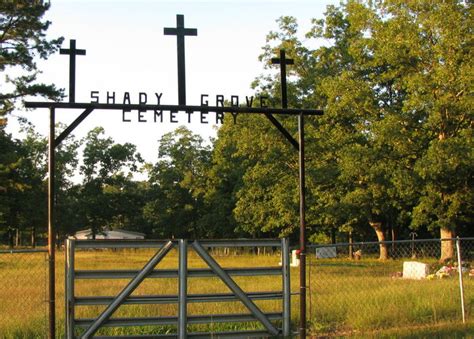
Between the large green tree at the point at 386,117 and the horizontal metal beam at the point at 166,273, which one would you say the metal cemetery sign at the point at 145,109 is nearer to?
the horizontal metal beam at the point at 166,273

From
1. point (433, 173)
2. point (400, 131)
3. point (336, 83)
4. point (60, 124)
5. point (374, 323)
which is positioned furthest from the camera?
point (60, 124)

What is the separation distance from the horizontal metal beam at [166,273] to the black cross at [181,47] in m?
2.25

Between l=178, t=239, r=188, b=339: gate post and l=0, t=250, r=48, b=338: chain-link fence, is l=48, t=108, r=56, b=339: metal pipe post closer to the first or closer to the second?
l=0, t=250, r=48, b=338: chain-link fence

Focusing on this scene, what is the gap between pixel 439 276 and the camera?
1898 cm

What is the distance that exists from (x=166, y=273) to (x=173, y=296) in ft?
1.06

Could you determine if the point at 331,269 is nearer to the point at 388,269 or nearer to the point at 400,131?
the point at 388,269

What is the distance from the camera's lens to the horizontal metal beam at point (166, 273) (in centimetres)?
739

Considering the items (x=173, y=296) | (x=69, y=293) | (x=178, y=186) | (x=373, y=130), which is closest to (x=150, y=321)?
(x=173, y=296)

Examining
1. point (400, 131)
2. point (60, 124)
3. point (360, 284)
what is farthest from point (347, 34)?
point (60, 124)

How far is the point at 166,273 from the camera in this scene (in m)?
7.66

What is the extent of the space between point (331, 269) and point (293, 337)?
13651 mm

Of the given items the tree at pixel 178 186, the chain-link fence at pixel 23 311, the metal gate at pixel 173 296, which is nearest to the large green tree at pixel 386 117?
the chain-link fence at pixel 23 311

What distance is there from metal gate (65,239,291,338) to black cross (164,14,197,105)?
6.59 feet

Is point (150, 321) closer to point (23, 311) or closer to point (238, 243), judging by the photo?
point (238, 243)
